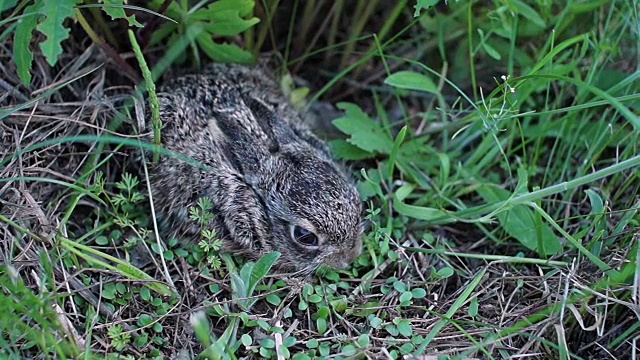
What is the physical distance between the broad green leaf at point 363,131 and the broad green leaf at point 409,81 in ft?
1.03

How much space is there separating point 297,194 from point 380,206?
2.35ft

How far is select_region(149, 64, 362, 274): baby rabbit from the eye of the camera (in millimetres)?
3834

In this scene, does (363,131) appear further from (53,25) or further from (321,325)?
(53,25)

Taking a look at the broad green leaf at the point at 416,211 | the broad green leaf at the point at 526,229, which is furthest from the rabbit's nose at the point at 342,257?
the broad green leaf at the point at 526,229

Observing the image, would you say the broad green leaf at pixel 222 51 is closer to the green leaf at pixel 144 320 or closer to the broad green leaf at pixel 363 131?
the broad green leaf at pixel 363 131

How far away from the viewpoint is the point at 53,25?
11.0 ft

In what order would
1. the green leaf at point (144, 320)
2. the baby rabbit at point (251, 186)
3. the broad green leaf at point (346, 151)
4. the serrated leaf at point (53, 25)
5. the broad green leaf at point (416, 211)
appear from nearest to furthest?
the serrated leaf at point (53, 25) → the green leaf at point (144, 320) → the baby rabbit at point (251, 186) → the broad green leaf at point (416, 211) → the broad green leaf at point (346, 151)

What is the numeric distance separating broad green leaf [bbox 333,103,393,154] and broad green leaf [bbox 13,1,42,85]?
5.92ft

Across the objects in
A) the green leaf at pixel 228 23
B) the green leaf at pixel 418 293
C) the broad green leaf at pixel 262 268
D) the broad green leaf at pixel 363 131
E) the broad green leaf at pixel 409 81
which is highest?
the green leaf at pixel 228 23

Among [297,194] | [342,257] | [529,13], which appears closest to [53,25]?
[297,194]

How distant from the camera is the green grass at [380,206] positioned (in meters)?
3.43

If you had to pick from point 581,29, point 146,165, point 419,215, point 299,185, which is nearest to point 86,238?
point 146,165

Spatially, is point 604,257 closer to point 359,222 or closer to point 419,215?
point 419,215

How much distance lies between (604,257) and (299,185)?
1.67 meters
